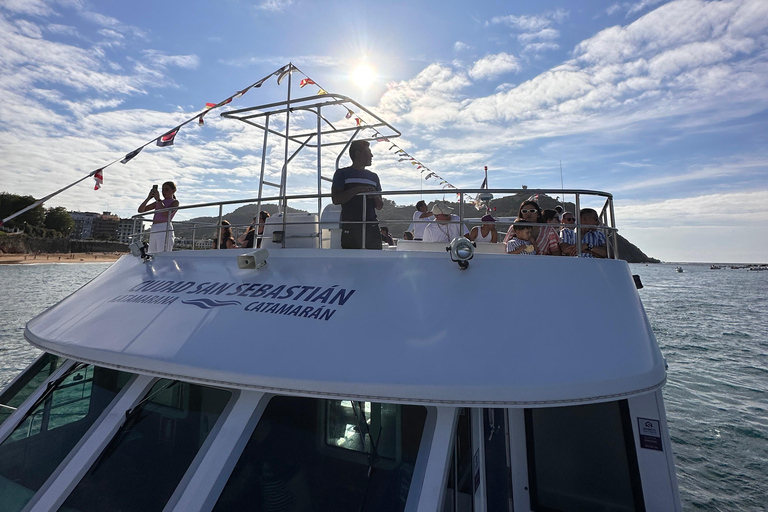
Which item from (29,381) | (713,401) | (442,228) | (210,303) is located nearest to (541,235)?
(442,228)

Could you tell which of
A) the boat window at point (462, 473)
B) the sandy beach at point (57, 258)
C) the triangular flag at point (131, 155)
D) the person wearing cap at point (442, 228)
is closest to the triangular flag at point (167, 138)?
the triangular flag at point (131, 155)

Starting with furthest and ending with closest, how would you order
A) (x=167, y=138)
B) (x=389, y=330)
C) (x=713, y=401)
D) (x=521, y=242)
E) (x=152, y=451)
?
(x=713, y=401) → (x=167, y=138) → (x=521, y=242) → (x=389, y=330) → (x=152, y=451)

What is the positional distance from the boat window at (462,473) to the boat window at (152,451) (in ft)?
4.37

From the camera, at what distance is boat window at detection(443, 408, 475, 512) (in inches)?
87.0

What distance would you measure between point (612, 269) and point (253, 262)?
271 centimetres

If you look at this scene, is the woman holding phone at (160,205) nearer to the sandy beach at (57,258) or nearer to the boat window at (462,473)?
the boat window at (462,473)

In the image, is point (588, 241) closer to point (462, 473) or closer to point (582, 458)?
point (582, 458)

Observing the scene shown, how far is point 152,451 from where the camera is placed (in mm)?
2229

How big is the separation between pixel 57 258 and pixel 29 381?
89.8 meters

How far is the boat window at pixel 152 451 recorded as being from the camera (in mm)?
2098

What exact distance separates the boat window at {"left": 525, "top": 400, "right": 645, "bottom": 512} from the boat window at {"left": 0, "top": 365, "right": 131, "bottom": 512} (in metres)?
2.72

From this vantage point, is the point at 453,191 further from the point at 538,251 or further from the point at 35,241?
the point at 35,241

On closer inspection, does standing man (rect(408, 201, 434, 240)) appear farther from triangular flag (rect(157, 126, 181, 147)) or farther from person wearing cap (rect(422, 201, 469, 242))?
triangular flag (rect(157, 126, 181, 147))

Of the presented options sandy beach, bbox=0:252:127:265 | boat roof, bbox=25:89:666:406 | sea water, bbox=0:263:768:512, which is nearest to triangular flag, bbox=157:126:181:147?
boat roof, bbox=25:89:666:406
